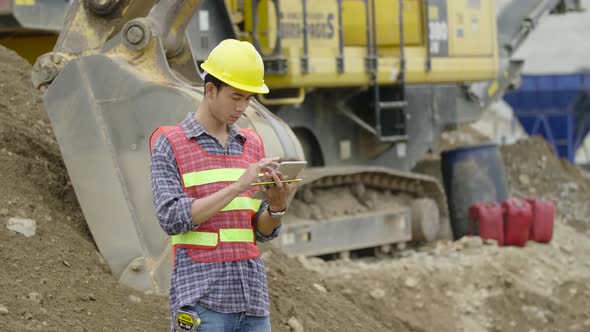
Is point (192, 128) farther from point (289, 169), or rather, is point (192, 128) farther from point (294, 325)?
point (294, 325)

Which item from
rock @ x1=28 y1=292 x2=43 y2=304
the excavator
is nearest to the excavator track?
the excavator

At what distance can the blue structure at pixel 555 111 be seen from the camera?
23438mm

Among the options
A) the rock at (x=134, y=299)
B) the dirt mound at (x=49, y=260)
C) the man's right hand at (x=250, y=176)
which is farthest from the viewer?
the rock at (x=134, y=299)

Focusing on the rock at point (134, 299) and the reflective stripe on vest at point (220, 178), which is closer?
the reflective stripe on vest at point (220, 178)

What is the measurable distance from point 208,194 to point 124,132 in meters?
2.17

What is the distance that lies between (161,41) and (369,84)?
231 inches

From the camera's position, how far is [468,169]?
46.1 feet

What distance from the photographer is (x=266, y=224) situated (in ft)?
14.1

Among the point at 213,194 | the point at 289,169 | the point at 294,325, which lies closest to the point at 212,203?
the point at 213,194

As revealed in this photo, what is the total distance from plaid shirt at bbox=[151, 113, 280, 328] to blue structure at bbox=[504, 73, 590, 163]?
19855mm

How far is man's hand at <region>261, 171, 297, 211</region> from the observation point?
402cm

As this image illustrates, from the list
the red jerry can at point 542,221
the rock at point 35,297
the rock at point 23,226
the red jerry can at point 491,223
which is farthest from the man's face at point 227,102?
the red jerry can at point 542,221

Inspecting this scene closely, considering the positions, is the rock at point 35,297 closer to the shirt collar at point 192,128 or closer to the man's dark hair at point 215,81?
the shirt collar at point 192,128

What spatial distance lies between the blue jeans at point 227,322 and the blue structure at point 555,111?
19.8m
